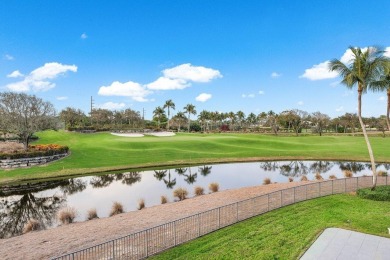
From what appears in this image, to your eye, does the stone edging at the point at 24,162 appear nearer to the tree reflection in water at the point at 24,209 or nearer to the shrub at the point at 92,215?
the tree reflection in water at the point at 24,209

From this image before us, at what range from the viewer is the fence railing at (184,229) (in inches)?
526

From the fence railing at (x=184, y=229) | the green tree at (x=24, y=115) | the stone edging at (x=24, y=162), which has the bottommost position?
the fence railing at (x=184, y=229)

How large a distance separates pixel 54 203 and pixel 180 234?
14.8 m

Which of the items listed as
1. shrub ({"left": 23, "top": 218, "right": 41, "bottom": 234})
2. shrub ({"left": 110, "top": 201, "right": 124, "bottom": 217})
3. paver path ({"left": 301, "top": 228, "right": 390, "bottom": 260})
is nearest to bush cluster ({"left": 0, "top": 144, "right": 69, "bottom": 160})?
shrub ({"left": 23, "top": 218, "right": 41, "bottom": 234})

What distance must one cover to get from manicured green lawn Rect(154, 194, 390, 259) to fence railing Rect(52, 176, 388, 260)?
763mm

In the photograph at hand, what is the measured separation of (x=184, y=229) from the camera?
16.6 meters

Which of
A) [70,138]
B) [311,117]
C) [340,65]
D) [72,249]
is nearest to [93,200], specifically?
[72,249]

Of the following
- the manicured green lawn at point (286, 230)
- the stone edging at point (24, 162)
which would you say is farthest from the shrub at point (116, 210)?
the stone edging at point (24, 162)

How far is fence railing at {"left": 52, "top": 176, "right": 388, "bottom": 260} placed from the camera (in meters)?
13.4

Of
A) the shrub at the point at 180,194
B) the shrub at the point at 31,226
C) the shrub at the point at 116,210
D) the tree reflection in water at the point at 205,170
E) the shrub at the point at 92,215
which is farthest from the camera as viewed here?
the tree reflection in water at the point at 205,170

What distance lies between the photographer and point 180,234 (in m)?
15.8

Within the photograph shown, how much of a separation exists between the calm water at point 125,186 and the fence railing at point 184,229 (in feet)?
25.6

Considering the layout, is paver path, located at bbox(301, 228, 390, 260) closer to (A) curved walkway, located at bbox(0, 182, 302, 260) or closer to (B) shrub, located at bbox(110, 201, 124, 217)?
(A) curved walkway, located at bbox(0, 182, 302, 260)

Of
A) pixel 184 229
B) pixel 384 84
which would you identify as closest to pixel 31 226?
pixel 184 229
